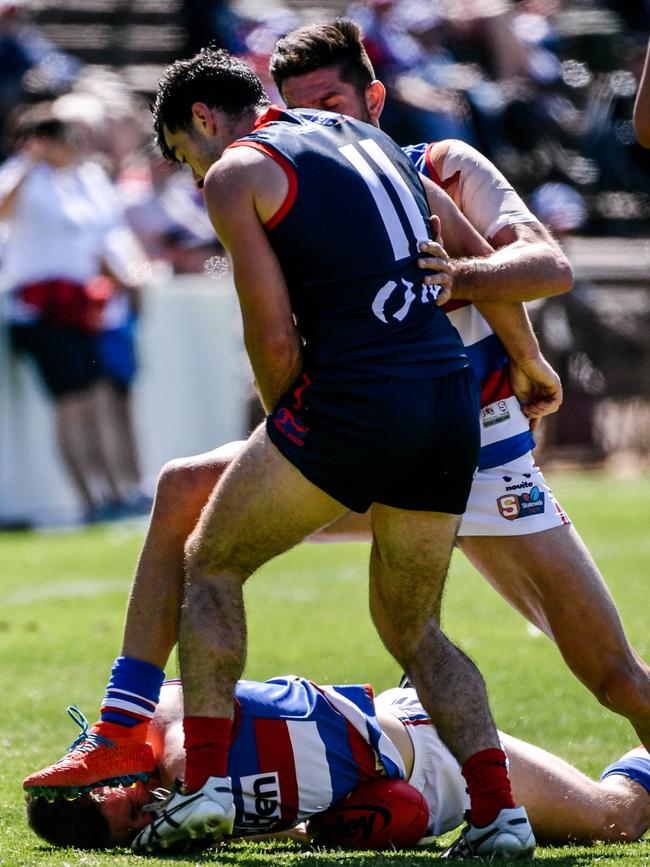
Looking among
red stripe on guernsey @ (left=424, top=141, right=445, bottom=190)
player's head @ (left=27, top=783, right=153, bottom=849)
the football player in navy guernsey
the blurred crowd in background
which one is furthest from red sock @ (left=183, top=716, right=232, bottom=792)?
the blurred crowd in background

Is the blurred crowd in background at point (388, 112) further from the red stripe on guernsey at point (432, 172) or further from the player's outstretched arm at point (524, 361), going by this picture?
the player's outstretched arm at point (524, 361)

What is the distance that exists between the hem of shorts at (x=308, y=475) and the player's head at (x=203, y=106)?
86 centimetres

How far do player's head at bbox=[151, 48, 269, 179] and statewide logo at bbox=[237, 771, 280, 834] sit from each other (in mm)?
1690

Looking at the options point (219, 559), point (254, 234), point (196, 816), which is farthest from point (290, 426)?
point (196, 816)

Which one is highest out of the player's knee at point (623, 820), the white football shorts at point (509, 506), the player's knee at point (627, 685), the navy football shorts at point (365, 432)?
the navy football shorts at point (365, 432)

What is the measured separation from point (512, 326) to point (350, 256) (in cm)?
75

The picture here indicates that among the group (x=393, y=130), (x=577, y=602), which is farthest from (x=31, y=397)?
(x=577, y=602)

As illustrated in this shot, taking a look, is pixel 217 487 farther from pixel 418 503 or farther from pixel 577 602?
pixel 577 602

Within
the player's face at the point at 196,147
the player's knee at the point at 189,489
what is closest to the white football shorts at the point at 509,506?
the player's knee at the point at 189,489

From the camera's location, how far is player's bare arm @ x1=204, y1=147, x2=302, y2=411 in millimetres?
3803

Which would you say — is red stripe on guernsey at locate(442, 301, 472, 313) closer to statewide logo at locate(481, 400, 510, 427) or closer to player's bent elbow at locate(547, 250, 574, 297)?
statewide logo at locate(481, 400, 510, 427)

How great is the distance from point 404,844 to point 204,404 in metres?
9.25

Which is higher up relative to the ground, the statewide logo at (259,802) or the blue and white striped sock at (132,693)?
the blue and white striped sock at (132,693)

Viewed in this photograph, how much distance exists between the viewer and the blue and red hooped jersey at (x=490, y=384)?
15.0 feet
